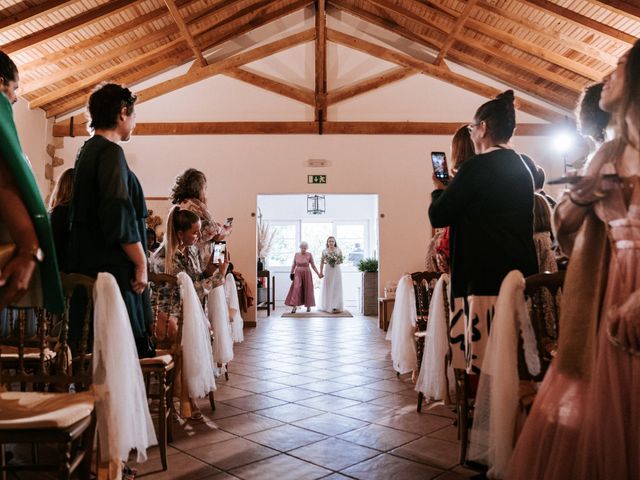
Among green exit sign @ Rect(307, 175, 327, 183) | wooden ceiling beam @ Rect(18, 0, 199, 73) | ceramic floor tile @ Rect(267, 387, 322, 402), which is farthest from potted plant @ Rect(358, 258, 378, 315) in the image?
ceramic floor tile @ Rect(267, 387, 322, 402)

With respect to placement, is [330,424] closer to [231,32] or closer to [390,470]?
[390,470]

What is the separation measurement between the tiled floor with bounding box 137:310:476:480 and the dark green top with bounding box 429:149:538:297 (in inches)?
35.5

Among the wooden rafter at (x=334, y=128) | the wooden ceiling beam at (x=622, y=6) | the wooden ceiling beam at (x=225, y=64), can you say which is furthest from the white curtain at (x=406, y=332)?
the wooden ceiling beam at (x=225, y=64)

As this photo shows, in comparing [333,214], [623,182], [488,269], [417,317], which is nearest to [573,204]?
[623,182]

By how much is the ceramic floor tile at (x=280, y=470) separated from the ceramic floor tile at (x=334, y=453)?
0.06 metres

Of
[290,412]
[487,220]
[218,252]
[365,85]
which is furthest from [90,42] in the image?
[487,220]

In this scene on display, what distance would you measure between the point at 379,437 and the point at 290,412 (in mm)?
696

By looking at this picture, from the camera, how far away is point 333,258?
10.8 m

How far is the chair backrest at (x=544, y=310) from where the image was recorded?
1696 millimetres

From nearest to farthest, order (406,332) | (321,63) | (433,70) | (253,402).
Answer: (253,402) → (406,332) → (321,63) → (433,70)

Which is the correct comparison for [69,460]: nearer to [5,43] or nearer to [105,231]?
[105,231]

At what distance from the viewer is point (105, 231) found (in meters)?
1.89

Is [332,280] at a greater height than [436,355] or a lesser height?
greater

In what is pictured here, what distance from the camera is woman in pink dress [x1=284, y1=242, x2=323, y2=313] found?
36.0 feet
